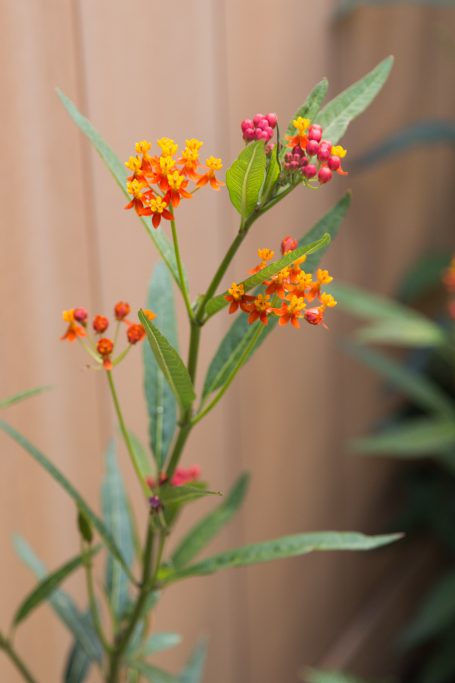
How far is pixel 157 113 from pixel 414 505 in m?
1.01

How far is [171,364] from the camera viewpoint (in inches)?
23.7

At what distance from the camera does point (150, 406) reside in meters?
0.77

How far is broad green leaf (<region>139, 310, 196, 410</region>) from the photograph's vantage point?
0.57 m

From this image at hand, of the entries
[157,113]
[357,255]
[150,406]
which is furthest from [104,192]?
[357,255]

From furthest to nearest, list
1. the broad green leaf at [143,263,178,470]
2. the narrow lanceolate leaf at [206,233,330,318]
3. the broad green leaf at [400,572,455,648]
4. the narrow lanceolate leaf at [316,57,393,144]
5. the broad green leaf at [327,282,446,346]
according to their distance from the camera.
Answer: the broad green leaf at [400,572,455,648] < the broad green leaf at [327,282,446,346] < the broad green leaf at [143,263,178,470] < the narrow lanceolate leaf at [316,57,393,144] < the narrow lanceolate leaf at [206,233,330,318]

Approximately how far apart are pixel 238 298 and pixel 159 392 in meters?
0.20

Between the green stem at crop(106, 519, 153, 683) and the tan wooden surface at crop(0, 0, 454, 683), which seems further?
the tan wooden surface at crop(0, 0, 454, 683)

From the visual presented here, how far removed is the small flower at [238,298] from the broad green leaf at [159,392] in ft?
0.51

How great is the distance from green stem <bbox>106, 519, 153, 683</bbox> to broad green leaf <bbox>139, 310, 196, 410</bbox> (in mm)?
105

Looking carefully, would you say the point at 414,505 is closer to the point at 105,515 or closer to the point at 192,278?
the point at 192,278

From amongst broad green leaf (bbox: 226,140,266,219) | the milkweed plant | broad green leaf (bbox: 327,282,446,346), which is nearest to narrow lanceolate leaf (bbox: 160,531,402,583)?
the milkweed plant

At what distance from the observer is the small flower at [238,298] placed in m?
0.59

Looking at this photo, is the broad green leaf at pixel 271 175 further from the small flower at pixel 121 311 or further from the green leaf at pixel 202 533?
the green leaf at pixel 202 533

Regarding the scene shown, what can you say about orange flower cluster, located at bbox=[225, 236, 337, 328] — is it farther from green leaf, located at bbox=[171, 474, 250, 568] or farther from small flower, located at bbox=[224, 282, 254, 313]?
green leaf, located at bbox=[171, 474, 250, 568]
